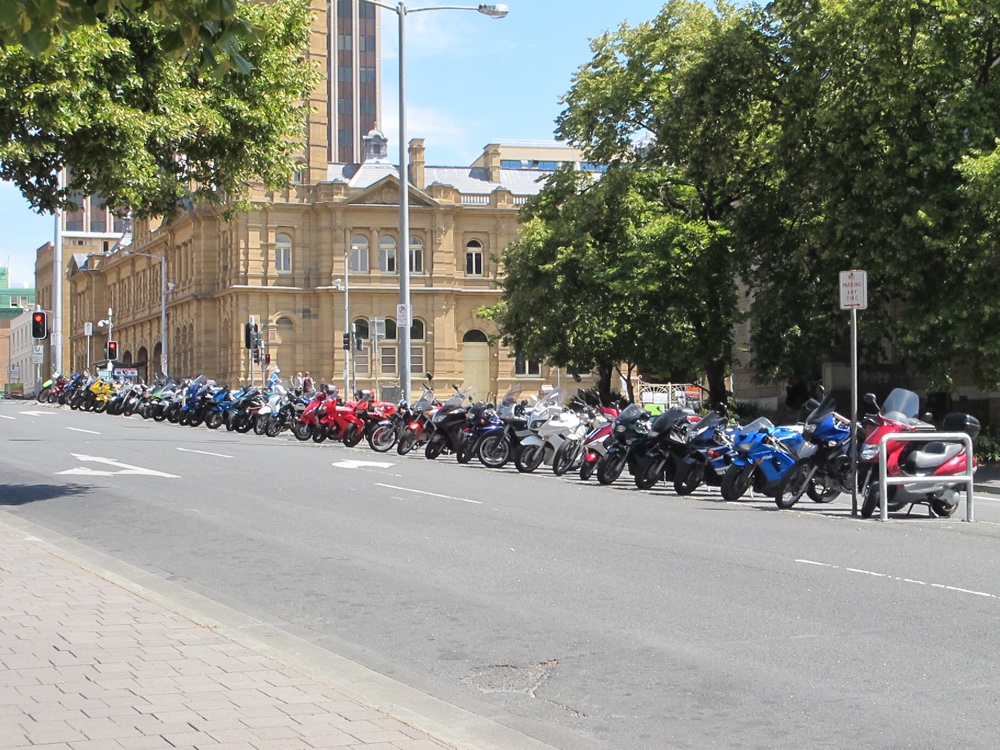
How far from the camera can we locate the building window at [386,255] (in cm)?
8225

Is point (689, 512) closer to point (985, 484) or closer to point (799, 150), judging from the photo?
point (985, 484)

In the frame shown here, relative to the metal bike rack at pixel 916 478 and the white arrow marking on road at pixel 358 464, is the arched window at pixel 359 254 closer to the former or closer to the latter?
the white arrow marking on road at pixel 358 464

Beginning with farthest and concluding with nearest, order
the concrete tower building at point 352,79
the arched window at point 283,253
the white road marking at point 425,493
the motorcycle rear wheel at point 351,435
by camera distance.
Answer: the concrete tower building at point 352,79 < the arched window at point 283,253 < the motorcycle rear wheel at point 351,435 < the white road marking at point 425,493

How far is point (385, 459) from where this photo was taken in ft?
82.4

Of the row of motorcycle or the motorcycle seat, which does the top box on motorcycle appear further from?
the motorcycle seat

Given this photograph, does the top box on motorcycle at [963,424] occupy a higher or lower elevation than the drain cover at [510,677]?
higher

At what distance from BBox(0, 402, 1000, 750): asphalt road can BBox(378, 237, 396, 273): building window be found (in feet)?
208

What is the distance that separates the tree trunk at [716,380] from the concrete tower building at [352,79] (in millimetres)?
81181

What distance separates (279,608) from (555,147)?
107523mm

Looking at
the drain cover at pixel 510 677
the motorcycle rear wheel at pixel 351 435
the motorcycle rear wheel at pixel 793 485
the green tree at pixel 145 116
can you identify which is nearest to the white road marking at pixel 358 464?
the green tree at pixel 145 116

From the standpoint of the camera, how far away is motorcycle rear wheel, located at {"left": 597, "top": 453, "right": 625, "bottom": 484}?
66.0ft

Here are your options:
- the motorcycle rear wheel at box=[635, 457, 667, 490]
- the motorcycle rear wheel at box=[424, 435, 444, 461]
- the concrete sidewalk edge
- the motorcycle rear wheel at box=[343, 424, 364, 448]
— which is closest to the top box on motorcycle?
the motorcycle rear wheel at box=[635, 457, 667, 490]

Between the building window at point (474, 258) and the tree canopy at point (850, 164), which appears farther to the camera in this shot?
the building window at point (474, 258)

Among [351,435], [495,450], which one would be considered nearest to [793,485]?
[495,450]
